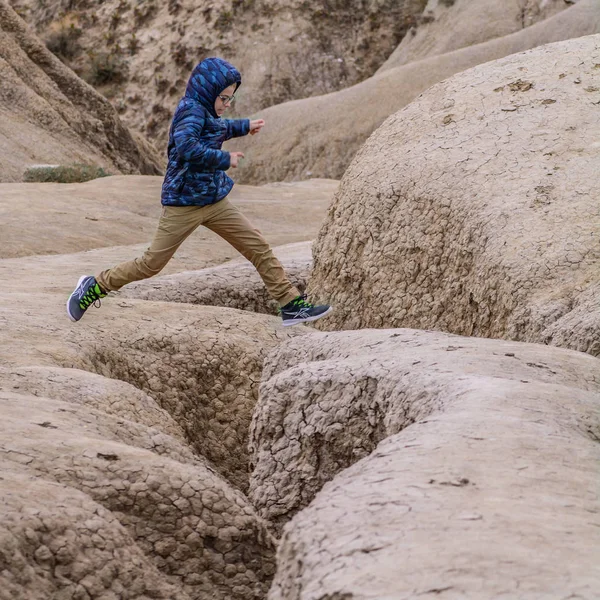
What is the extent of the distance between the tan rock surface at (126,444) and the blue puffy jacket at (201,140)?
26.7 inches

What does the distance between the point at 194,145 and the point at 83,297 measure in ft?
3.24

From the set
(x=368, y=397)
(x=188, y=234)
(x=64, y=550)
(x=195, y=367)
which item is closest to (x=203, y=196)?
(x=188, y=234)

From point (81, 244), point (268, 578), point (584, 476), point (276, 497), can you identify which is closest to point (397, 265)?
point (276, 497)

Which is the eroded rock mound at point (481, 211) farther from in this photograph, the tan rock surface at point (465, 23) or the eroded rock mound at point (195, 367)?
Result: the tan rock surface at point (465, 23)

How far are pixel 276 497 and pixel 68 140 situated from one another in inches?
584

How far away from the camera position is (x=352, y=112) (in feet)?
73.1

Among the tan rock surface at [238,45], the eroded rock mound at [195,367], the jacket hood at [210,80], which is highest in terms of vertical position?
the tan rock surface at [238,45]

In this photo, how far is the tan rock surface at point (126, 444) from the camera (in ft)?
10.3

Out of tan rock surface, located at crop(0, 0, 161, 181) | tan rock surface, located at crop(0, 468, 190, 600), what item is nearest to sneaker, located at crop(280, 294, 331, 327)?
tan rock surface, located at crop(0, 468, 190, 600)

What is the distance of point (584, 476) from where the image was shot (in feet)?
9.36

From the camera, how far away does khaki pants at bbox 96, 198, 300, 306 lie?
19.8 ft

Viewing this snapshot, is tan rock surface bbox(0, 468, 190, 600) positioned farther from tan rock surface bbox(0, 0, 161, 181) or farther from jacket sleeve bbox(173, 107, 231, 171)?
tan rock surface bbox(0, 0, 161, 181)

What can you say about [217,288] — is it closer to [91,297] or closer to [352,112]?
[91,297]

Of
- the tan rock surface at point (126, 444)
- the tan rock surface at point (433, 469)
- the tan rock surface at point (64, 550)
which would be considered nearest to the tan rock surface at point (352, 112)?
the tan rock surface at point (126, 444)
